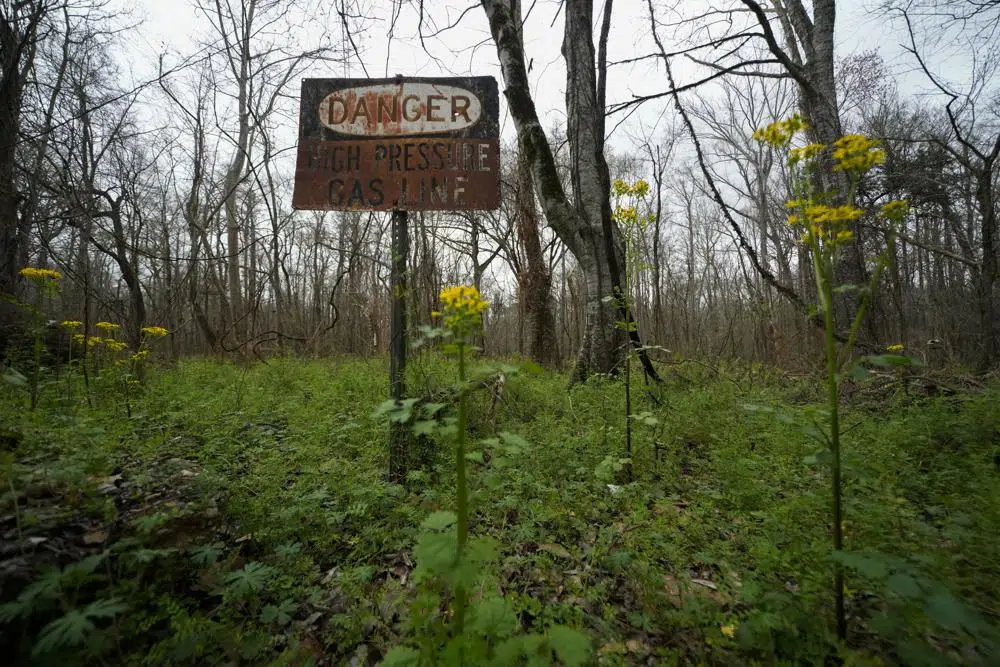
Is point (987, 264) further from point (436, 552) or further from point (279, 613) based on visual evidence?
point (279, 613)

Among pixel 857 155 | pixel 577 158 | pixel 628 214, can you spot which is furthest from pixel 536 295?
pixel 857 155

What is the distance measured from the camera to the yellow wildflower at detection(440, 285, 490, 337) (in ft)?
3.76

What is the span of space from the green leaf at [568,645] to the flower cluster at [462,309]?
861 millimetres

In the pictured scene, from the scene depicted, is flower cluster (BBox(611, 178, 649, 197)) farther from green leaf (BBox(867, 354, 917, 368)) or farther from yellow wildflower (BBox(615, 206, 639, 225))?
green leaf (BBox(867, 354, 917, 368))

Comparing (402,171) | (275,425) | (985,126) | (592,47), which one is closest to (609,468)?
(402,171)

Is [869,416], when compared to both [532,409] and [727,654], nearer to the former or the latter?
[532,409]

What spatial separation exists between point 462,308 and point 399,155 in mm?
1953

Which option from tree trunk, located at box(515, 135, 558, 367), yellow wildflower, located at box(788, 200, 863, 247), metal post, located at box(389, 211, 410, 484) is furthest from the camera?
tree trunk, located at box(515, 135, 558, 367)

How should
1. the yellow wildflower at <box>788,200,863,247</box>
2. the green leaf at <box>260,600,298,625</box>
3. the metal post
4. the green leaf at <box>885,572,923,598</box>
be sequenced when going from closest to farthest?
1. the green leaf at <box>885,572,923,598</box>
2. the yellow wildflower at <box>788,200,863,247</box>
3. the green leaf at <box>260,600,298,625</box>
4. the metal post

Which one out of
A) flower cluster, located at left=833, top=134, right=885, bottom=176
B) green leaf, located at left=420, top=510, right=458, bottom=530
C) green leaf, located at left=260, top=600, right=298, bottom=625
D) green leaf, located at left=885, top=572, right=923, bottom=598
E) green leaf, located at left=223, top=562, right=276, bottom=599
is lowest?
green leaf, located at left=260, top=600, right=298, bottom=625

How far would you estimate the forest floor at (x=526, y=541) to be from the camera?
1.21 metres

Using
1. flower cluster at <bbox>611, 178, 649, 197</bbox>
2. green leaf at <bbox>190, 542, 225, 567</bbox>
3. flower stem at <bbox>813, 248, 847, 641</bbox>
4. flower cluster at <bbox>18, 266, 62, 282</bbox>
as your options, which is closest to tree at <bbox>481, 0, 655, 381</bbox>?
flower cluster at <bbox>611, 178, 649, 197</bbox>

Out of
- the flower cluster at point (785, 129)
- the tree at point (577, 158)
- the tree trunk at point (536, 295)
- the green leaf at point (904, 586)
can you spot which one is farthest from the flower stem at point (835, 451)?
the tree trunk at point (536, 295)

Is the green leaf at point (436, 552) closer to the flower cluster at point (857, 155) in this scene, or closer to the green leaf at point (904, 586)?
the green leaf at point (904, 586)
